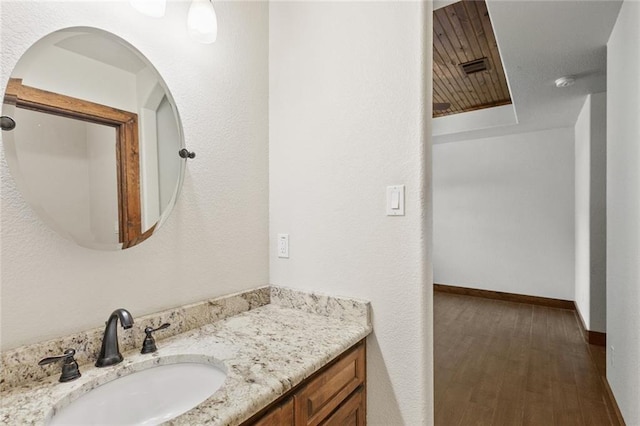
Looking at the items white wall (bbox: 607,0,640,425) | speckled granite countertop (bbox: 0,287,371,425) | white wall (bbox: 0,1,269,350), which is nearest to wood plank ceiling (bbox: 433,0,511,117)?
white wall (bbox: 607,0,640,425)

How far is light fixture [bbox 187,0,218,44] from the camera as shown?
1167 millimetres

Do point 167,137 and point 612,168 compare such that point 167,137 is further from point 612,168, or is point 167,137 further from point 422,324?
point 612,168

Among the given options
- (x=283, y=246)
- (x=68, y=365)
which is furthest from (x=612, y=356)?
(x=68, y=365)

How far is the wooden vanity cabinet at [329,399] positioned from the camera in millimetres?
897

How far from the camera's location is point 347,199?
1.41 m

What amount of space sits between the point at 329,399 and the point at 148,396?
21.5 inches

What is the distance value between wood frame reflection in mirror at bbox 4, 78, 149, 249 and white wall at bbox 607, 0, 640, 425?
2.20m

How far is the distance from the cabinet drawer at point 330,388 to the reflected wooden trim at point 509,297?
432 cm

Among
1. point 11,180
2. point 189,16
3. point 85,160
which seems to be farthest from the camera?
point 189,16

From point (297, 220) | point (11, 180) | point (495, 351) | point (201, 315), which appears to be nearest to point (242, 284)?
point (201, 315)

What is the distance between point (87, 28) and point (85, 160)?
15.4 inches

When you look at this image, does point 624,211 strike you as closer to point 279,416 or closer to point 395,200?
point 395,200

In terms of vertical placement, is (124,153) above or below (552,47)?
below

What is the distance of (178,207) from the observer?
1248 mm
